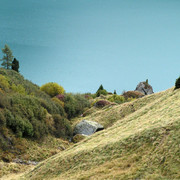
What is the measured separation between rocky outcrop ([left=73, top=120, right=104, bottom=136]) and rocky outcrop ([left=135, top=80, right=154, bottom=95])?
151ft

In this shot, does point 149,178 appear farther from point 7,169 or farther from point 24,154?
point 24,154

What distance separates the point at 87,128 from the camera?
121 feet

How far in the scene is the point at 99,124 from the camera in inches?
1490

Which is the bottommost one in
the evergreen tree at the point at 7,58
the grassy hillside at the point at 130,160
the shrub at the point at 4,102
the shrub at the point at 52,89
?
the grassy hillside at the point at 130,160

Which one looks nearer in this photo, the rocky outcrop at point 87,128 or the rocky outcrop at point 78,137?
the rocky outcrop at point 78,137

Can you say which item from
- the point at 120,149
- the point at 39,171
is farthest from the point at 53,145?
the point at 120,149

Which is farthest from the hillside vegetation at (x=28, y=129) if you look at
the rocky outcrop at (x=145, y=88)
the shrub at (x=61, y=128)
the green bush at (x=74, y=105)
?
the rocky outcrop at (x=145, y=88)

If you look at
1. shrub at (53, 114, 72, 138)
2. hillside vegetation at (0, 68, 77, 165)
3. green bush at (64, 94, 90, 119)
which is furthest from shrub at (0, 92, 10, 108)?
green bush at (64, 94, 90, 119)

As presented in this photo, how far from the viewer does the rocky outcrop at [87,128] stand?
36375 mm

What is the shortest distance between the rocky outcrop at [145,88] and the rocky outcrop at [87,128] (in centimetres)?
4609

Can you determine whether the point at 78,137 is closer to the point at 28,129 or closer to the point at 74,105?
the point at 28,129

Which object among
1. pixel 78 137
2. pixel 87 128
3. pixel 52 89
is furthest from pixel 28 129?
pixel 52 89

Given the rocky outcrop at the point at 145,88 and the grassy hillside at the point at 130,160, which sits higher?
the rocky outcrop at the point at 145,88

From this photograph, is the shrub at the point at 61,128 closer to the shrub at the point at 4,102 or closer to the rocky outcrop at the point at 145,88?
the shrub at the point at 4,102
